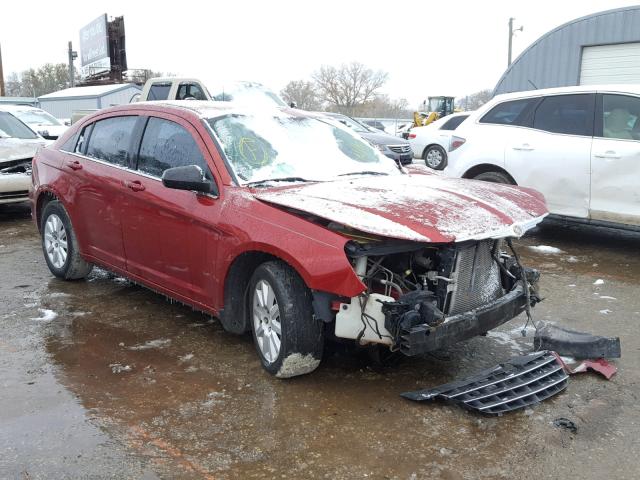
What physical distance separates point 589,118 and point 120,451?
19.7 ft

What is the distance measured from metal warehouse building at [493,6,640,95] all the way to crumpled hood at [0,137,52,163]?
39.2 ft

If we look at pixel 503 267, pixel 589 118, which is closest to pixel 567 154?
pixel 589 118

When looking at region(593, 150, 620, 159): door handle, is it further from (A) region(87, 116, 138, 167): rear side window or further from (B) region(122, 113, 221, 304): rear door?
(A) region(87, 116, 138, 167): rear side window

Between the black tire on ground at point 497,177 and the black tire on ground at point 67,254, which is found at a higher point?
the black tire on ground at point 497,177

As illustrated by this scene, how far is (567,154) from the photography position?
6.98 m

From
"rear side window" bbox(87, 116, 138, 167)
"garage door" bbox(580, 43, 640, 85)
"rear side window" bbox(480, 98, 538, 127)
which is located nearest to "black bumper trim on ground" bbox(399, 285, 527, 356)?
"rear side window" bbox(87, 116, 138, 167)

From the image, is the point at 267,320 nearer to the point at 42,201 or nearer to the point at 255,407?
the point at 255,407

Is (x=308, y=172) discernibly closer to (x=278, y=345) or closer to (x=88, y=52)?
(x=278, y=345)

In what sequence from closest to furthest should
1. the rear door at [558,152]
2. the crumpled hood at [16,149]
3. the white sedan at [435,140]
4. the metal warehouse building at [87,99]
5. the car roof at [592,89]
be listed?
the car roof at [592,89] → the rear door at [558,152] → the crumpled hood at [16,149] → the white sedan at [435,140] → the metal warehouse building at [87,99]

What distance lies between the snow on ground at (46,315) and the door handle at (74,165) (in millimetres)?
1231

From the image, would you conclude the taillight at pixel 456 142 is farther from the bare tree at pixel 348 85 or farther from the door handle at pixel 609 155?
the bare tree at pixel 348 85

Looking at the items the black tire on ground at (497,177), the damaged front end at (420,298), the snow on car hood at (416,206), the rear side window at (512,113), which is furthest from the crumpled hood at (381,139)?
the damaged front end at (420,298)

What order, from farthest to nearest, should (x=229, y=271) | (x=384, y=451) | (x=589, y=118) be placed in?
(x=589, y=118) < (x=229, y=271) < (x=384, y=451)

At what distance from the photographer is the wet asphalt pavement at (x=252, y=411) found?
117 inches
